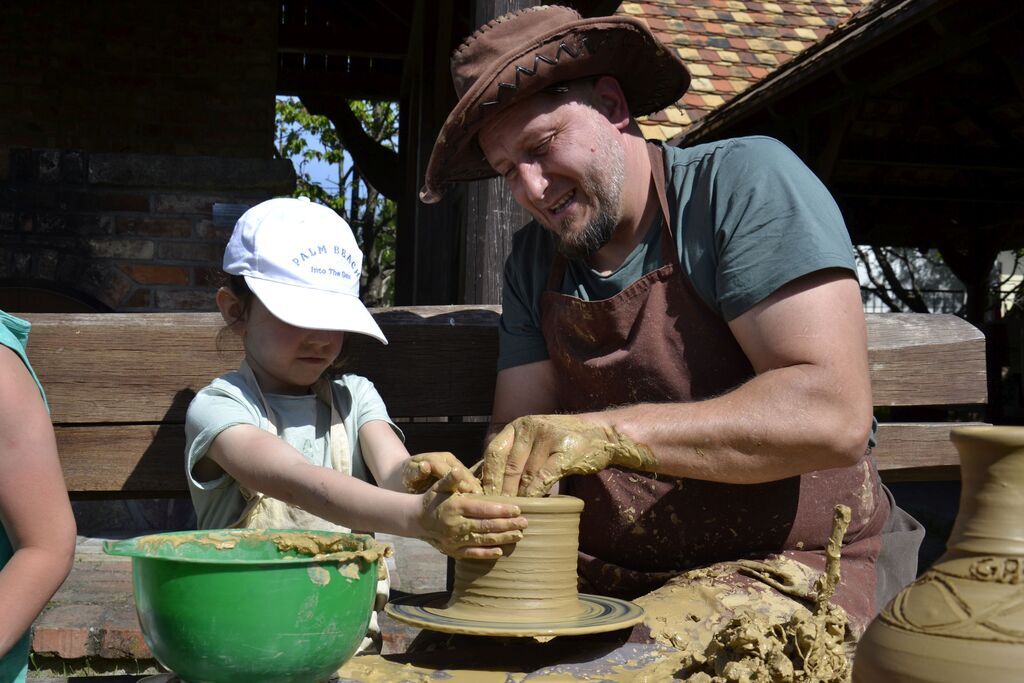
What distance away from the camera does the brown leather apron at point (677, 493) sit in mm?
2322

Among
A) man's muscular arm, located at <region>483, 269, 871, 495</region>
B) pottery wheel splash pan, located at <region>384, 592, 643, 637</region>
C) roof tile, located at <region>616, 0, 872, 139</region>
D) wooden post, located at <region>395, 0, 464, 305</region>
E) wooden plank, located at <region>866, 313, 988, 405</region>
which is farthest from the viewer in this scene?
roof tile, located at <region>616, 0, 872, 139</region>

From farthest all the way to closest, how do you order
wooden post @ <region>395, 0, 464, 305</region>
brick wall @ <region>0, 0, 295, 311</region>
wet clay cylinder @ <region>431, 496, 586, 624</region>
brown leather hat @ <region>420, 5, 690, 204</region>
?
brick wall @ <region>0, 0, 295, 311</region>
wooden post @ <region>395, 0, 464, 305</region>
brown leather hat @ <region>420, 5, 690, 204</region>
wet clay cylinder @ <region>431, 496, 586, 624</region>

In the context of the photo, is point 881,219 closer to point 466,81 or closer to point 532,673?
point 466,81

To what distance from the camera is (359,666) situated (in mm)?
1804

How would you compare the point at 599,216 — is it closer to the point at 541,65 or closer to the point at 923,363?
the point at 541,65

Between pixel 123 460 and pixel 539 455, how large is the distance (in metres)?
1.24

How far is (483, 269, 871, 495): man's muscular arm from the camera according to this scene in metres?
2.07

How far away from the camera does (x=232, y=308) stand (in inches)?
95.0

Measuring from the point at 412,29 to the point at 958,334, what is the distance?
5698mm

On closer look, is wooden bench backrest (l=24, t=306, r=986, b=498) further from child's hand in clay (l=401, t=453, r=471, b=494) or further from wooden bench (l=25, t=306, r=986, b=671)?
child's hand in clay (l=401, t=453, r=471, b=494)

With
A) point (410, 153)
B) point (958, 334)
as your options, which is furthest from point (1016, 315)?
point (958, 334)

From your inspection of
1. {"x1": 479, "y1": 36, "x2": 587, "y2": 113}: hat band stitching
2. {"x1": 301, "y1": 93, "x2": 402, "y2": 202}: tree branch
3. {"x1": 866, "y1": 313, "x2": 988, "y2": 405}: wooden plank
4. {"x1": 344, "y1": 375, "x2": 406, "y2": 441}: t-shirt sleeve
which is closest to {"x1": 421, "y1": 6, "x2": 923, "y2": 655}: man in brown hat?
{"x1": 479, "y1": 36, "x2": 587, "y2": 113}: hat band stitching

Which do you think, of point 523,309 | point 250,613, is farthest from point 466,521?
point 523,309

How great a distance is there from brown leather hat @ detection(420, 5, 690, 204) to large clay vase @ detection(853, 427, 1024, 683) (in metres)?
1.41
